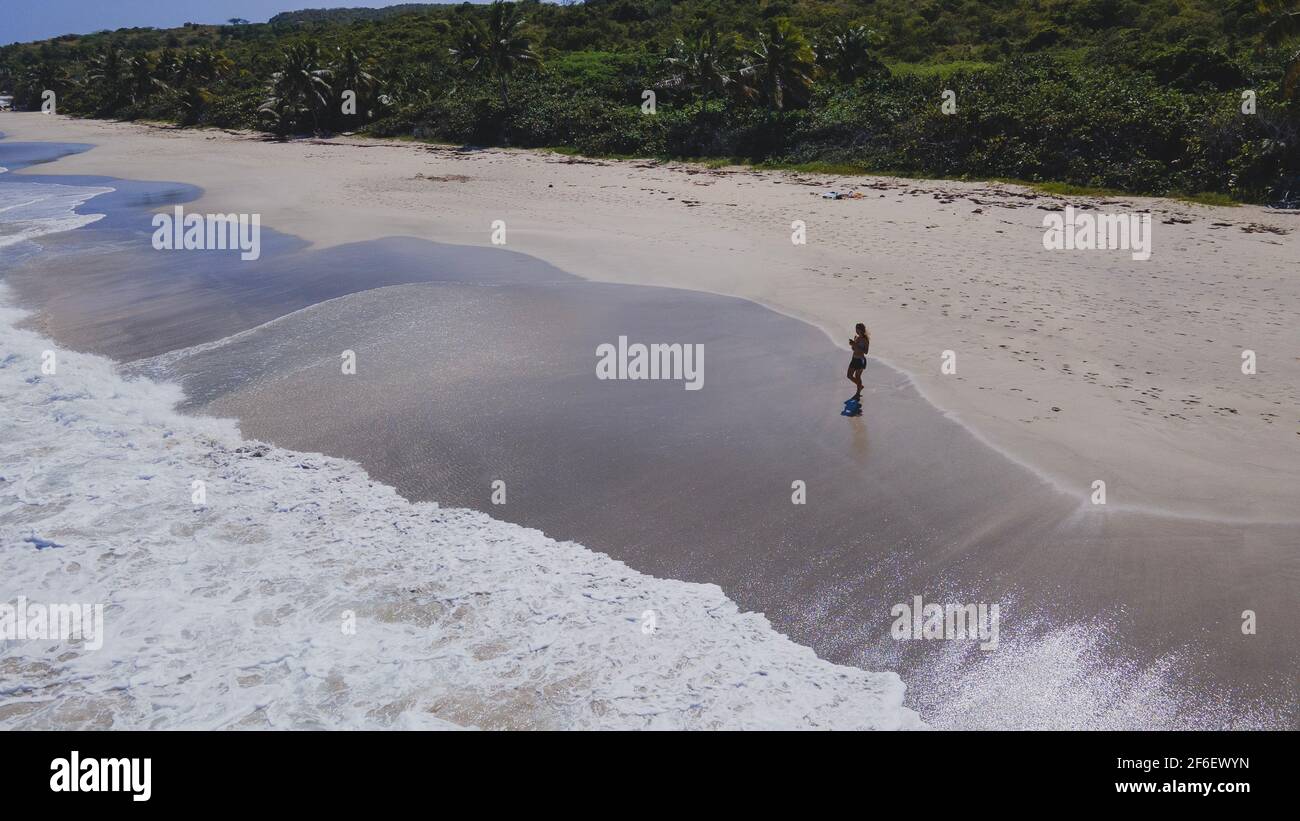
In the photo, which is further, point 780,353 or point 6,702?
point 780,353

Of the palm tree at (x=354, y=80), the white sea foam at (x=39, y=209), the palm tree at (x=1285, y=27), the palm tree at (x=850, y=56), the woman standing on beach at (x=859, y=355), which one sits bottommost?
the woman standing on beach at (x=859, y=355)

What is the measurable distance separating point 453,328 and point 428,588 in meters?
7.69

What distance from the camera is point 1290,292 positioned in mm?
14859

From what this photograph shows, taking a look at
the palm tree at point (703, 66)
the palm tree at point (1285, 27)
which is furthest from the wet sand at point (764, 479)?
the palm tree at point (703, 66)

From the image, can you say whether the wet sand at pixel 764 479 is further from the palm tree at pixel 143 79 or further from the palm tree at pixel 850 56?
the palm tree at pixel 143 79

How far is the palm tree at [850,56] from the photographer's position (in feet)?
115

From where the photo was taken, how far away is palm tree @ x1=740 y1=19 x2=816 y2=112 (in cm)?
3109

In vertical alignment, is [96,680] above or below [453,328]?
below

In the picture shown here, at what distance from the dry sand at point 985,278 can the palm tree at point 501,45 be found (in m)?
7.93

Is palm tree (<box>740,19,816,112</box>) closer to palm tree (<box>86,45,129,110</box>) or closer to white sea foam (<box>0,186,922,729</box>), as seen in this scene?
white sea foam (<box>0,186,922,729</box>)
